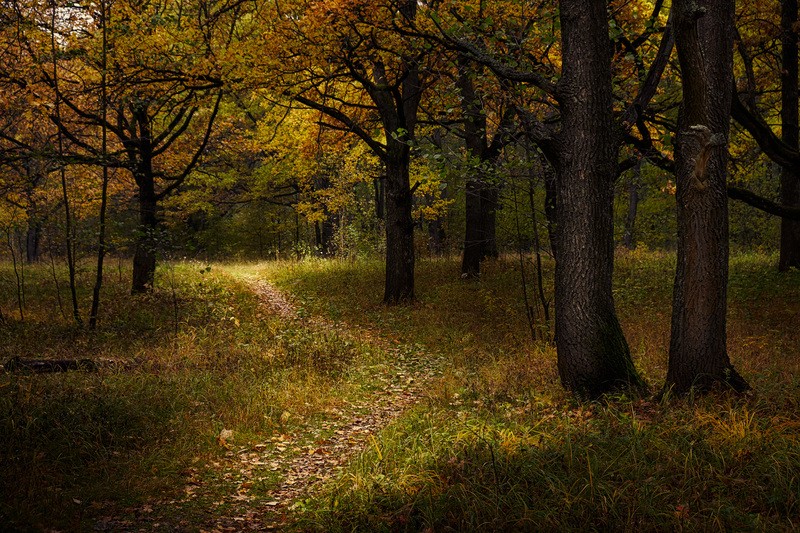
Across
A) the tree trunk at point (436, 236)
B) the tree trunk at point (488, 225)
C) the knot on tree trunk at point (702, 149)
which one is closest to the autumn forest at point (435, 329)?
the knot on tree trunk at point (702, 149)

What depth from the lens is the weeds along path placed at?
5113mm

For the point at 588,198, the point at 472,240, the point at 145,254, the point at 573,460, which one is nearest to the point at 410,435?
the point at 573,460

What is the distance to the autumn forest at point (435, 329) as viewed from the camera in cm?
443

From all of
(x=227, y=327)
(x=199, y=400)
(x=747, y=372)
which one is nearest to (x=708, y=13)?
(x=747, y=372)

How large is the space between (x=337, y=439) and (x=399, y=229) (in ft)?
26.3

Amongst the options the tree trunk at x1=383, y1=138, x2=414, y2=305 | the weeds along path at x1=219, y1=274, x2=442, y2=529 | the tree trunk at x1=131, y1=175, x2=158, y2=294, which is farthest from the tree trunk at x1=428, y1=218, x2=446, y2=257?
the weeds along path at x1=219, y1=274, x2=442, y2=529

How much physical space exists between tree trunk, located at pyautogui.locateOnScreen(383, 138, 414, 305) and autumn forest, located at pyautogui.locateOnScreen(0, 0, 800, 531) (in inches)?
2.9

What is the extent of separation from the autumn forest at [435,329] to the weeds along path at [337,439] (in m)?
0.05

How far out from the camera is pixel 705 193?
543 centimetres

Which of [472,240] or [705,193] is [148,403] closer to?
[705,193]

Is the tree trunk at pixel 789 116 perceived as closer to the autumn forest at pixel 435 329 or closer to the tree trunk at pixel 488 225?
the autumn forest at pixel 435 329

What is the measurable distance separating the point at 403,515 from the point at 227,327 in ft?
28.4

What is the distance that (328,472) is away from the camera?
5.59 metres

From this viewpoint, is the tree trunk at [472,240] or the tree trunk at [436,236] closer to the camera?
the tree trunk at [472,240]
